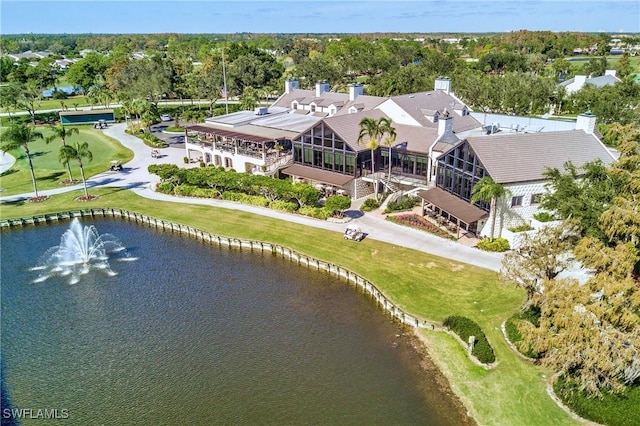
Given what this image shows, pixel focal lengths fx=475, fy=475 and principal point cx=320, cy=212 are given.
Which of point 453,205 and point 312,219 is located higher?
point 453,205

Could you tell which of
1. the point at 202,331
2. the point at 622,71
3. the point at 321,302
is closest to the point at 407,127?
the point at 321,302

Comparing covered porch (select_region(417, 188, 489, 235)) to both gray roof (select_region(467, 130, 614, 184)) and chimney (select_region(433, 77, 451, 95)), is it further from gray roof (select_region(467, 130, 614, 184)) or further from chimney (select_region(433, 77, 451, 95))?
chimney (select_region(433, 77, 451, 95))

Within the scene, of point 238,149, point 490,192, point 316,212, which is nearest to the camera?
point 490,192

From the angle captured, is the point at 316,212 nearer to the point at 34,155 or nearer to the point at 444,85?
the point at 444,85

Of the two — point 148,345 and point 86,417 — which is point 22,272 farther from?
point 86,417

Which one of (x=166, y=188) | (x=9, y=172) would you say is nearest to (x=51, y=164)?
(x=9, y=172)

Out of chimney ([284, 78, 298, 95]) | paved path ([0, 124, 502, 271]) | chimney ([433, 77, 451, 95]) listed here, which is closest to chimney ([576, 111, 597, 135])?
paved path ([0, 124, 502, 271])

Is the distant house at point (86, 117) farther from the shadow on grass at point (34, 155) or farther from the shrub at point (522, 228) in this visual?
the shrub at point (522, 228)

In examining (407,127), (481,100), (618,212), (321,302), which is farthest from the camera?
(481,100)
